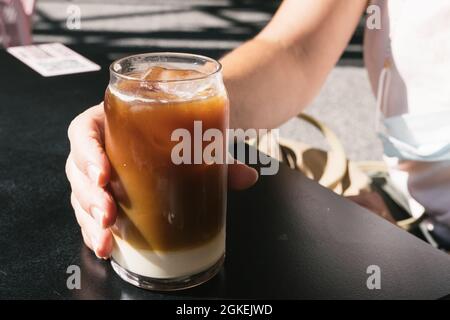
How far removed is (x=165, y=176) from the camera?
0.53 m

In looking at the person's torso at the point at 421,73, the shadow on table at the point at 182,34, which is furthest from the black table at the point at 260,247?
the shadow on table at the point at 182,34

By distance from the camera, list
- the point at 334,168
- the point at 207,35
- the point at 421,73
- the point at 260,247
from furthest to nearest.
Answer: the point at 207,35, the point at 334,168, the point at 421,73, the point at 260,247

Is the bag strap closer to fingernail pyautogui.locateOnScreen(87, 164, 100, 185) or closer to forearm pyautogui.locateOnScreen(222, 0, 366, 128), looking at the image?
forearm pyautogui.locateOnScreen(222, 0, 366, 128)

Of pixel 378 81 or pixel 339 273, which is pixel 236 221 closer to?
pixel 339 273

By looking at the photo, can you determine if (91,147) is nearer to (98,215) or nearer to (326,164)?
(98,215)

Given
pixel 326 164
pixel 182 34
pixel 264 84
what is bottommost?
pixel 182 34

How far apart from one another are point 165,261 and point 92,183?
4.4 inches

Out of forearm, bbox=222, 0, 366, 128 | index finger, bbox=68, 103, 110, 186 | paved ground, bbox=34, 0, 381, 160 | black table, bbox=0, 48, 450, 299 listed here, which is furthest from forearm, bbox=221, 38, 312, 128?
paved ground, bbox=34, 0, 381, 160

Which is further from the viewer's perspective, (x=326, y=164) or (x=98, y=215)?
(x=326, y=164)

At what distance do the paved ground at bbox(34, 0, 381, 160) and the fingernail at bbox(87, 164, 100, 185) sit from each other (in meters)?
2.17

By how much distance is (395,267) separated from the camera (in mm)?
608

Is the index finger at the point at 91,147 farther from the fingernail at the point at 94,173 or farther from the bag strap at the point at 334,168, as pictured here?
the bag strap at the point at 334,168

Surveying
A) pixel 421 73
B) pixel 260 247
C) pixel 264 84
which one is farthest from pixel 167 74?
pixel 421 73

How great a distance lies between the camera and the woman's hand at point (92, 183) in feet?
1.83
